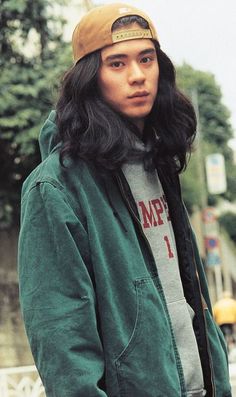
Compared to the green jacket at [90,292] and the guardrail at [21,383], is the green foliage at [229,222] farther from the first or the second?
the green jacket at [90,292]

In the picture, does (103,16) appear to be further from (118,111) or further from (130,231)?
(130,231)

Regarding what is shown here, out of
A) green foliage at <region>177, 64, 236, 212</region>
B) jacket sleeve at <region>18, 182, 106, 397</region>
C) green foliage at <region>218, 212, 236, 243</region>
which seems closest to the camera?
jacket sleeve at <region>18, 182, 106, 397</region>

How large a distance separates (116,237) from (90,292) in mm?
152

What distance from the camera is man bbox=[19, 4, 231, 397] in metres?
2.07

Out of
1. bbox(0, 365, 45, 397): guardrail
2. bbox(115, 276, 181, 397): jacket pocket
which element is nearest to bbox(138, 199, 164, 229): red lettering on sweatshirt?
bbox(115, 276, 181, 397): jacket pocket

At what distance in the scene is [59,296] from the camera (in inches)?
81.5

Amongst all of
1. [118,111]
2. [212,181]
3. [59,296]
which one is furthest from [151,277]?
[212,181]

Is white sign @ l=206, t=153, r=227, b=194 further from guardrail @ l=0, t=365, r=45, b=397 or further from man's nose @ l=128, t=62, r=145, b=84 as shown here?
man's nose @ l=128, t=62, r=145, b=84

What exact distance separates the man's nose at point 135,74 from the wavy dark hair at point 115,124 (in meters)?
0.08

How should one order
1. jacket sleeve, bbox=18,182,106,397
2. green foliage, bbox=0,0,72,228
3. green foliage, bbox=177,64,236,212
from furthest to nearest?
green foliage, bbox=177,64,236,212 → green foliage, bbox=0,0,72,228 → jacket sleeve, bbox=18,182,106,397

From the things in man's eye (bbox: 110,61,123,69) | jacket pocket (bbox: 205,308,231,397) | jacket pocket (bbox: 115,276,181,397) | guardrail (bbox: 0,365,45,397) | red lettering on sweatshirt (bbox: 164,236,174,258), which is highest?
man's eye (bbox: 110,61,123,69)

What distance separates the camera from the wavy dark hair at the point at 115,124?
2242mm

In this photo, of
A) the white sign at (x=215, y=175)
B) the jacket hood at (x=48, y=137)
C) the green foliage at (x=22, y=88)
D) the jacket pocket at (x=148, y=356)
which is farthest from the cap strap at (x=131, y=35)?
the white sign at (x=215, y=175)

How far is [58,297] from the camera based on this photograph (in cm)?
207
